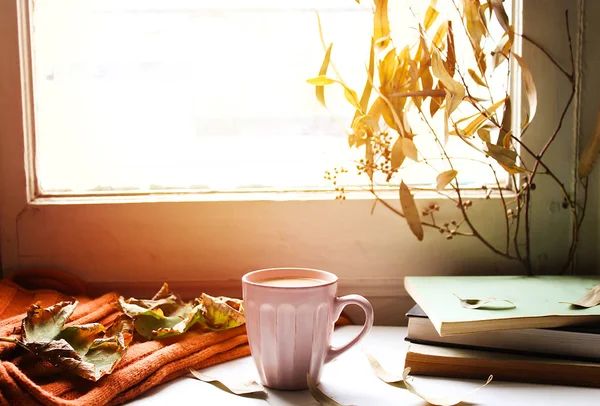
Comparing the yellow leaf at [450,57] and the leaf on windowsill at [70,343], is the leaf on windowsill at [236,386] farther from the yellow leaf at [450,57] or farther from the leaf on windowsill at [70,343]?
the yellow leaf at [450,57]

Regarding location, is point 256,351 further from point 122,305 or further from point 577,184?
point 577,184

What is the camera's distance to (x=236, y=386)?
0.59m

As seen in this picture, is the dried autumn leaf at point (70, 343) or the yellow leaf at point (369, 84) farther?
the yellow leaf at point (369, 84)

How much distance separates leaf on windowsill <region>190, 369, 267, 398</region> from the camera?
0.57 metres

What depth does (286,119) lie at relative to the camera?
86cm

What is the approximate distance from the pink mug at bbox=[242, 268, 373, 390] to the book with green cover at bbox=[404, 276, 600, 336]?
3.2 inches

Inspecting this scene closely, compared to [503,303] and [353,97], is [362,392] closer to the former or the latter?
[503,303]

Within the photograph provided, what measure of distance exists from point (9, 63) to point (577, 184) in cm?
77

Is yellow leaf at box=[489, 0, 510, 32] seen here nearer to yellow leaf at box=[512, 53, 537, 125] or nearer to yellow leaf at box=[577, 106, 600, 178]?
yellow leaf at box=[512, 53, 537, 125]

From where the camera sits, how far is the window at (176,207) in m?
0.82

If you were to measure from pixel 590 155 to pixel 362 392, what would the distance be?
1.36 ft

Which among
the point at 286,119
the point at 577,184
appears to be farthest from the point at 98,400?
the point at 577,184

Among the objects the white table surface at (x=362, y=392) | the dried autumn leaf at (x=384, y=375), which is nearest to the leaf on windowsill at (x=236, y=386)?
the white table surface at (x=362, y=392)

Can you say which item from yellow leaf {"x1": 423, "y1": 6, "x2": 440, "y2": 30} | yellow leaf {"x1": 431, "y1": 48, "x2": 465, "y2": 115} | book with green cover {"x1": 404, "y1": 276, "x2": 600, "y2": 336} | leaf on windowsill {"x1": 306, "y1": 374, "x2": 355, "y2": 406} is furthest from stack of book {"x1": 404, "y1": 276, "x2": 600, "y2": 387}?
yellow leaf {"x1": 423, "y1": 6, "x2": 440, "y2": 30}
